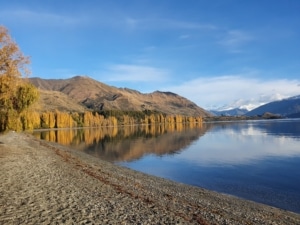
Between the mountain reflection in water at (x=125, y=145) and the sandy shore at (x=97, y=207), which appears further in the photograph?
the mountain reflection in water at (x=125, y=145)

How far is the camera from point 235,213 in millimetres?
22641

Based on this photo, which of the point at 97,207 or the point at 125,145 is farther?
the point at 125,145

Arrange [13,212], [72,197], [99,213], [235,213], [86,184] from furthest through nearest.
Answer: [86,184] → [235,213] → [72,197] → [99,213] → [13,212]

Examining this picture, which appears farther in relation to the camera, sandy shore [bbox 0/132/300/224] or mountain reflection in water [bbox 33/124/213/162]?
mountain reflection in water [bbox 33/124/213/162]

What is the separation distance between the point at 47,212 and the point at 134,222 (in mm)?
4720

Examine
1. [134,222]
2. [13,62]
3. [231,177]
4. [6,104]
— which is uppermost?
[13,62]

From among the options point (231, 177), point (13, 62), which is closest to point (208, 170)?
point (231, 177)

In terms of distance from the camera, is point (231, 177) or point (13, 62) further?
point (231, 177)

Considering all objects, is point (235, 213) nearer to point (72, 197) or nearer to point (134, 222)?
point (134, 222)

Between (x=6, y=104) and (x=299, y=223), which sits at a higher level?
(x=6, y=104)

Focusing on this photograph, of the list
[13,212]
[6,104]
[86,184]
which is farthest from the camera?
[6,104]

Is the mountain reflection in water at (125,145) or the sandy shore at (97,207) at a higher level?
the sandy shore at (97,207)

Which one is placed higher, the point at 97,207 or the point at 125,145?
the point at 97,207

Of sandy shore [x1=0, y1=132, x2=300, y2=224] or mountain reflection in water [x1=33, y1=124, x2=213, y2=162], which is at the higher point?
sandy shore [x1=0, y1=132, x2=300, y2=224]
